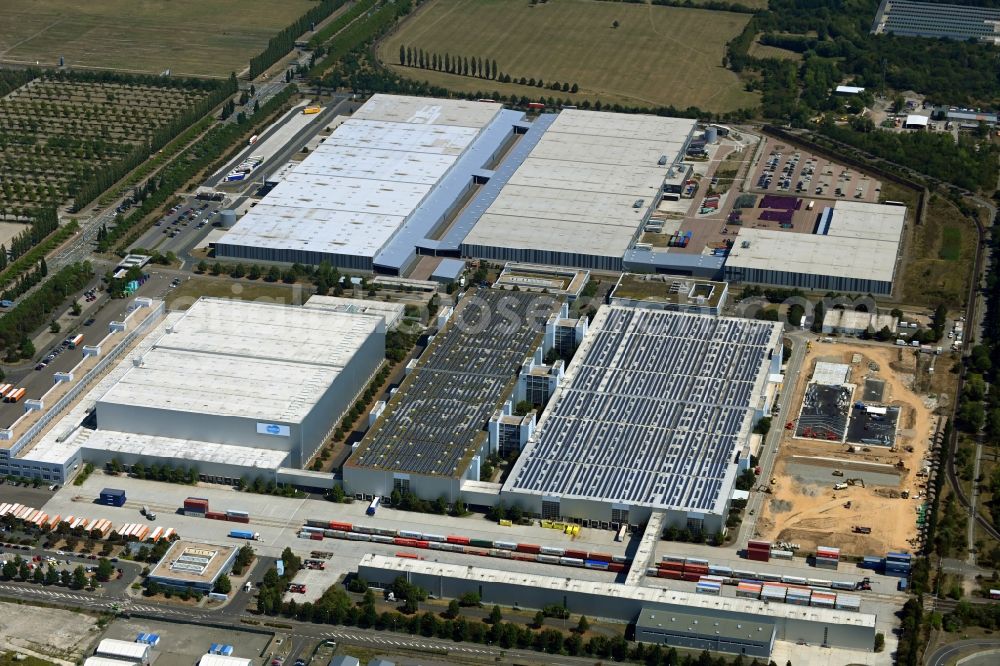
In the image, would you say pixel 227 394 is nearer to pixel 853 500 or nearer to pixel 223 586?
pixel 223 586

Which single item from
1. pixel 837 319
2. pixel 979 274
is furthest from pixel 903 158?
pixel 837 319

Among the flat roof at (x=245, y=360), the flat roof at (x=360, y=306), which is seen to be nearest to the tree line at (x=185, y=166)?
the flat roof at (x=245, y=360)

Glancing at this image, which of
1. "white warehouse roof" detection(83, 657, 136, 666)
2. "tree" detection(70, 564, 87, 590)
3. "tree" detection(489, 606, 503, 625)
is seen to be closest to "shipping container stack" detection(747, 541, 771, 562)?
"tree" detection(489, 606, 503, 625)

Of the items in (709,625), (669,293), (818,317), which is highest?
(818,317)

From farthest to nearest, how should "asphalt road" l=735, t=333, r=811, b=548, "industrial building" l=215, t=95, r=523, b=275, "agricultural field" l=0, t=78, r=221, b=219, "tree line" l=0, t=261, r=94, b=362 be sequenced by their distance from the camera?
1. "agricultural field" l=0, t=78, r=221, b=219
2. "industrial building" l=215, t=95, r=523, b=275
3. "tree line" l=0, t=261, r=94, b=362
4. "asphalt road" l=735, t=333, r=811, b=548

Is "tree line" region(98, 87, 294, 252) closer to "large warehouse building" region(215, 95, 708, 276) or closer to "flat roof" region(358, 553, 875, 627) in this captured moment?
"large warehouse building" region(215, 95, 708, 276)

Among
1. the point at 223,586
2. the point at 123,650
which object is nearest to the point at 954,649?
the point at 223,586

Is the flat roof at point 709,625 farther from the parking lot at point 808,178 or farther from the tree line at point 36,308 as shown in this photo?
the parking lot at point 808,178

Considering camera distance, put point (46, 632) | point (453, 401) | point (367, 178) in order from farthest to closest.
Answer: point (367, 178) < point (453, 401) < point (46, 632)
